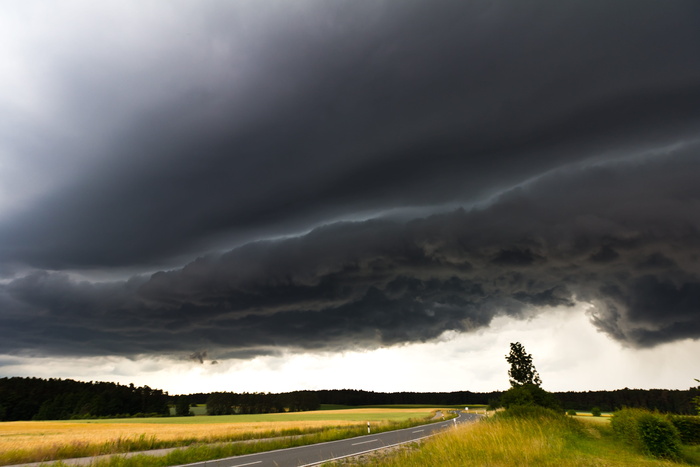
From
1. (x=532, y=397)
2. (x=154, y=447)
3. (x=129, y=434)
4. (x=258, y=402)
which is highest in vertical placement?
(x=532, y=397)

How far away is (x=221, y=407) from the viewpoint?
14800 centimetres

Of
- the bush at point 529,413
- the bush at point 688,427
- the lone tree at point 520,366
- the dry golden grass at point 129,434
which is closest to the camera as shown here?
the bush at point 688,427

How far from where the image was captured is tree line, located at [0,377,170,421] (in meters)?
120

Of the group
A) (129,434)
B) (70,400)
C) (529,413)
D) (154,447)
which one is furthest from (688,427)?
(70,400)

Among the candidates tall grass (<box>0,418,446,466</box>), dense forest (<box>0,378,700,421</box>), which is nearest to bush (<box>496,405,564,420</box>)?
tall grass (<box>0,418,446,466</box>)

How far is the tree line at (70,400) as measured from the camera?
119812 millimetres

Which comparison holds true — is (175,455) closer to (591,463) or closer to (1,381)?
(591,463)

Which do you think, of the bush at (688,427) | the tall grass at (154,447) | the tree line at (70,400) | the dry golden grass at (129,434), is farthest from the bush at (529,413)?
the tree line at (70,400)

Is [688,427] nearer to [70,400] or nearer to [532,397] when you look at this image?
[532,397]

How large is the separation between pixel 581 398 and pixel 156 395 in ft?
556

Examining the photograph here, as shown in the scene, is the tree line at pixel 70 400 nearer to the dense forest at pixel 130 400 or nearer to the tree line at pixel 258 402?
the dense forest at pixel 130 400

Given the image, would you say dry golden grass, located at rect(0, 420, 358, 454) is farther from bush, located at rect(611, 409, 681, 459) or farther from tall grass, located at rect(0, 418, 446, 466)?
bush, located at rect(611, 409, 681, 459)

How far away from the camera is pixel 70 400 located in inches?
4899

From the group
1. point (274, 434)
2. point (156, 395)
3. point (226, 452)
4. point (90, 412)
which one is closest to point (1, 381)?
point (90, 412)
